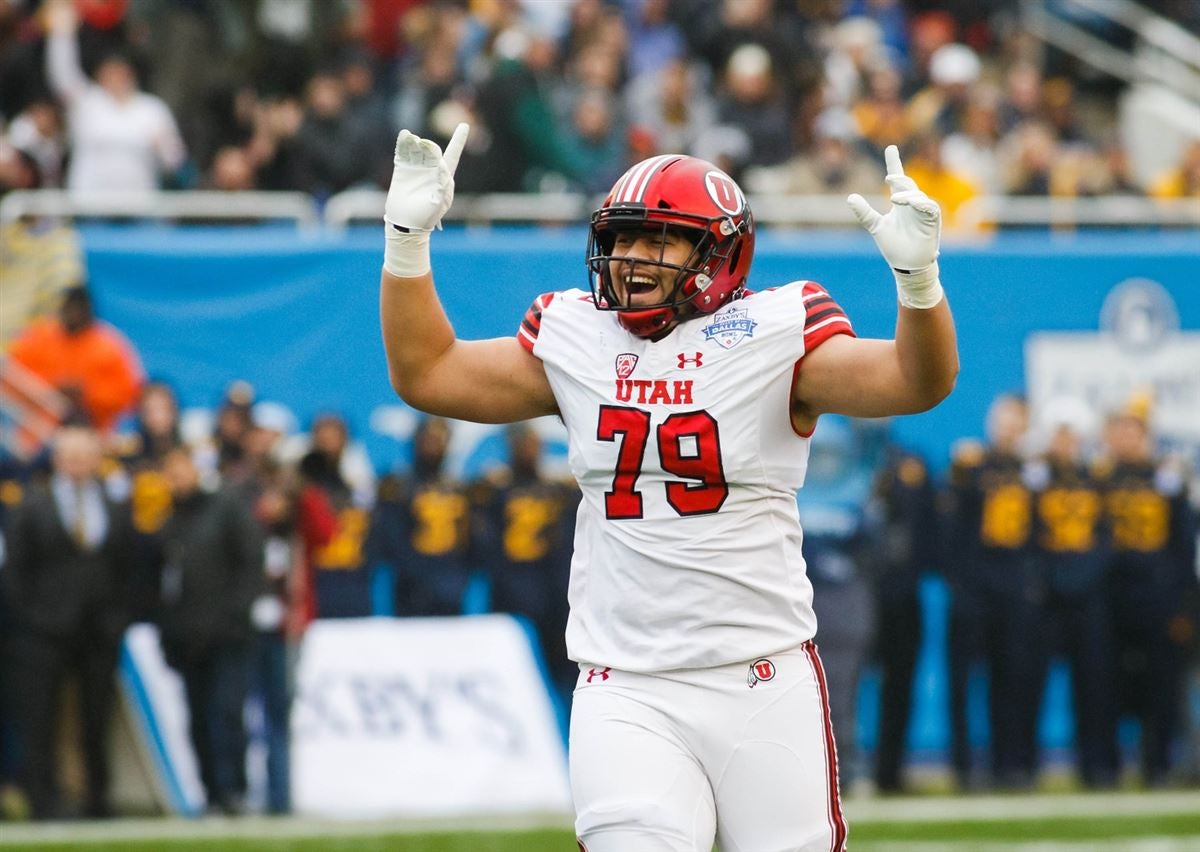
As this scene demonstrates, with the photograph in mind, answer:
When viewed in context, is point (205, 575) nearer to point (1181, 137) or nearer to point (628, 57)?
point (628, 57)

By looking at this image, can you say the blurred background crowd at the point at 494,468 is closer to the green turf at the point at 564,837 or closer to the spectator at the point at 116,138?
the spectator at the point at 116,138

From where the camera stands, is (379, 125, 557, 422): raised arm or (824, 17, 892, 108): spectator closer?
(379, 125, 557, 422): raised arm

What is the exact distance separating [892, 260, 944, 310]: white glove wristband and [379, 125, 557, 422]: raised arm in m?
0.88

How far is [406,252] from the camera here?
4.43 meters

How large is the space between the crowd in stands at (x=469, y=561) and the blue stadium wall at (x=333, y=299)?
20 cm

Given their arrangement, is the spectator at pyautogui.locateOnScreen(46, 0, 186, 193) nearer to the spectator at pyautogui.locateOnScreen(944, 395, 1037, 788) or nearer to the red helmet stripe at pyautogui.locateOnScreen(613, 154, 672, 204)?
the spectator at pyautogui.locateOnScreen(944, 395, 1037, 788)

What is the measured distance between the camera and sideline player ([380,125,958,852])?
13.7ft

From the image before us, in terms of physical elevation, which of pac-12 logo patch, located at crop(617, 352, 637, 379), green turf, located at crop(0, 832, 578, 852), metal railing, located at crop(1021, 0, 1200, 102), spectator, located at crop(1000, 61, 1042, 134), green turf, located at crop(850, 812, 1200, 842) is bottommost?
green turf, located at crop(850, 812, 1200, 842)

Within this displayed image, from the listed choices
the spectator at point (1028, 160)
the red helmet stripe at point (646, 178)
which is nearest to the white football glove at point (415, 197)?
the red helmet stripe at point (646, 178)

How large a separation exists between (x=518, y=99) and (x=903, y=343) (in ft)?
27.9

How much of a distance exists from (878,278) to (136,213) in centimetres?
421

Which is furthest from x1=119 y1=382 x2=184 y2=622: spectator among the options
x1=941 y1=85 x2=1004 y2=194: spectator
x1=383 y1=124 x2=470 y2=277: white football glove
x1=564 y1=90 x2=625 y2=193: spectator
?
x1=383 y1=124 x2=470 y2=277: white football glove

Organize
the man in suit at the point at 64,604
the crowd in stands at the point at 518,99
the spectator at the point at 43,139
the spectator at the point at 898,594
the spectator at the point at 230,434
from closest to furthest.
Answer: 1. the man in suit at the point at 64,604
2. the spectator at the point at 230,434
3. the spectator at the point at 898,594
4. the spectator at the point at 43,139
5. the crowd in stands at the point at 518,99

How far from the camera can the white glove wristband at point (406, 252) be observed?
4.42 meters
